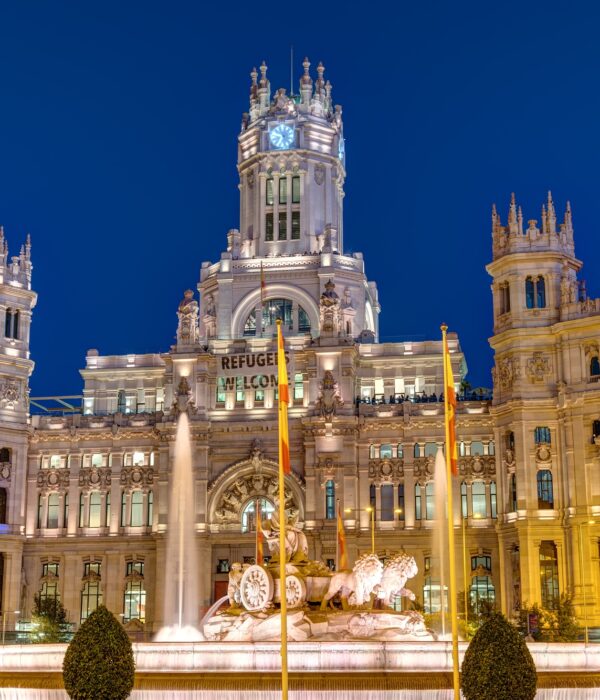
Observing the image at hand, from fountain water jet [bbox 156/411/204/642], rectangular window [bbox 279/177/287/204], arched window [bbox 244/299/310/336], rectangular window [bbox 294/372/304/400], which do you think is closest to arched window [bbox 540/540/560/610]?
rectangular window [bbox 294/372/304/400]

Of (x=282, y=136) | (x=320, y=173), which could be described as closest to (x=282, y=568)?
(x=320, y=173)

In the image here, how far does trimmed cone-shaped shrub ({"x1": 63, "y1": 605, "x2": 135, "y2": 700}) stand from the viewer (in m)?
33.6

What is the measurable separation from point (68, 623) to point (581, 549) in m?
40.7

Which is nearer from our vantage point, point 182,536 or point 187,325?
point 182,536

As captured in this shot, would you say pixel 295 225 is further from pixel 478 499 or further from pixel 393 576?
pixel 393 576

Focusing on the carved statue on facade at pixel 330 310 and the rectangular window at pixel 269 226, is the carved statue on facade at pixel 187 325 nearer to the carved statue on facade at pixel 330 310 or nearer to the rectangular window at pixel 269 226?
the carved statue on facade at pixel 330 310

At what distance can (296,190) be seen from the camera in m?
117

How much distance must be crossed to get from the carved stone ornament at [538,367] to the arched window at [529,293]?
4.04 m

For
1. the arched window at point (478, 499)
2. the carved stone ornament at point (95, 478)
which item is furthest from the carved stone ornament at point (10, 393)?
the arched window at point (478, 499)

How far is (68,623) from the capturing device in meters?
93.7

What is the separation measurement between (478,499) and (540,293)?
59.1 feet

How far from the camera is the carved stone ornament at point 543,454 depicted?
88.0 m

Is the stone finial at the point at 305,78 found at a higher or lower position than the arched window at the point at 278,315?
higher

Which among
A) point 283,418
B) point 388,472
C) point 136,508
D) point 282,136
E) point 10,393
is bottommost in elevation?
point 283,418
